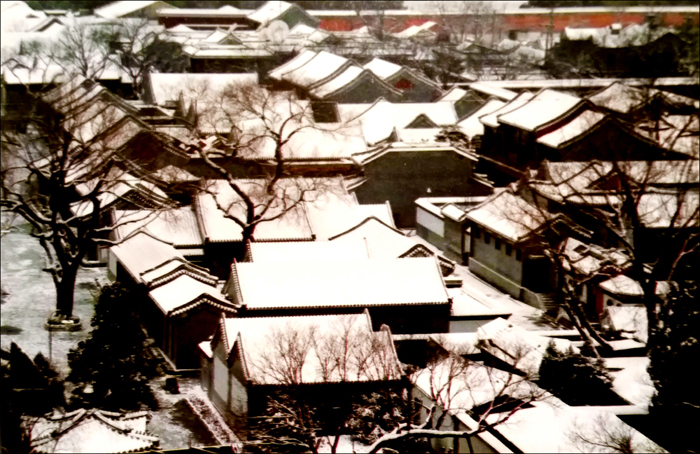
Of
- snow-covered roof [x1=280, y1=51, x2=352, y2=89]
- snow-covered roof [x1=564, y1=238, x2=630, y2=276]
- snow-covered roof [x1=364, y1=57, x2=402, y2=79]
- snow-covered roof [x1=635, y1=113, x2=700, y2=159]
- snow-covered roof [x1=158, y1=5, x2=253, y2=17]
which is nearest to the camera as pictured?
snow-covered roof [x1=564, y1=238, x2=630, y2=276]

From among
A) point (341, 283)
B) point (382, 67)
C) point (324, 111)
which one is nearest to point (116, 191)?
point (341, 283)

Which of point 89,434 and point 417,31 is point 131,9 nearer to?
point 417,31

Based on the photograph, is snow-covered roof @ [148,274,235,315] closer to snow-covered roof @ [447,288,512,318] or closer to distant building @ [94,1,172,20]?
snow-covered roof @ [447,288,512,318]

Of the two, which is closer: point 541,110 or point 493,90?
point 541,110

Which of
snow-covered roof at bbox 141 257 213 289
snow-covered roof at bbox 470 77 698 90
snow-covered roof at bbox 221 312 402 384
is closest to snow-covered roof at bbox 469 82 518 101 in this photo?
snow-covered roof at bbox 470 77 698 90

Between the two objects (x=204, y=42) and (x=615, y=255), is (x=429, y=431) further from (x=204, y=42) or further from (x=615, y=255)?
(x=204, y=42)

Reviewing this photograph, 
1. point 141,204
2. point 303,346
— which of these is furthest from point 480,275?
point 141,204
